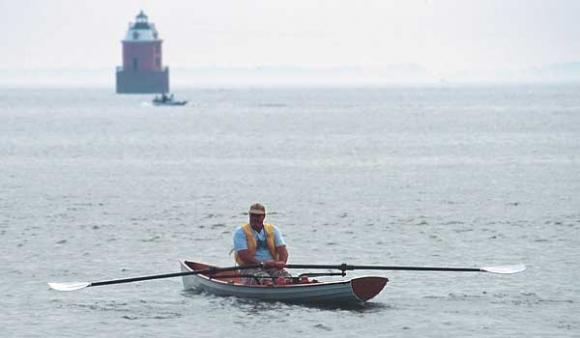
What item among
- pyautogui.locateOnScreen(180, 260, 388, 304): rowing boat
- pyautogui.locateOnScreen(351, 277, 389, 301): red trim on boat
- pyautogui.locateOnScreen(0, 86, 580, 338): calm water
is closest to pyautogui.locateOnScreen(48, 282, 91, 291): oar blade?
pyautogui.locateOnScreen(0, 86, 580, 338): calm water

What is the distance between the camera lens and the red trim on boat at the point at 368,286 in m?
27.6

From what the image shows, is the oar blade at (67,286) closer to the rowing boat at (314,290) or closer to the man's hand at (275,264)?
the rowing boat at (314,290)

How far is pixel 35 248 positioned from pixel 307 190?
68.9ft

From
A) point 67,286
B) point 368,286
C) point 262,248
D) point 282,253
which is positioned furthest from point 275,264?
point 67,286

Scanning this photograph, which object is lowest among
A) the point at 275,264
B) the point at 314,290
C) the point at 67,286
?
the point at 67,286

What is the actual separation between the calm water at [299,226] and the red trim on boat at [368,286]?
0.38 metres

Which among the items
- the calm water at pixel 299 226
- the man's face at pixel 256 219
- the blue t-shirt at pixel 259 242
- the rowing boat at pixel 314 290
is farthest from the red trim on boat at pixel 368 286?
the man's face at pixel 256 219

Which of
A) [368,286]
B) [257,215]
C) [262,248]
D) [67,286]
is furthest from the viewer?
[67,286]

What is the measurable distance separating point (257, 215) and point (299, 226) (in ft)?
53.6

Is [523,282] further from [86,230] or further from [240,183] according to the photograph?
[240,183]

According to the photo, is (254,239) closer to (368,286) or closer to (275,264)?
(275,264)

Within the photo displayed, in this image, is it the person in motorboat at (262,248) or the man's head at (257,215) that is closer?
the man's head at (257,215)

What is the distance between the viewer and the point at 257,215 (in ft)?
90.2

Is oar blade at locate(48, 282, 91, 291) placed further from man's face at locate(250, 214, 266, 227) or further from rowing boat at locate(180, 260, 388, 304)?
man's face at locate(250, 214, 266, 227)
